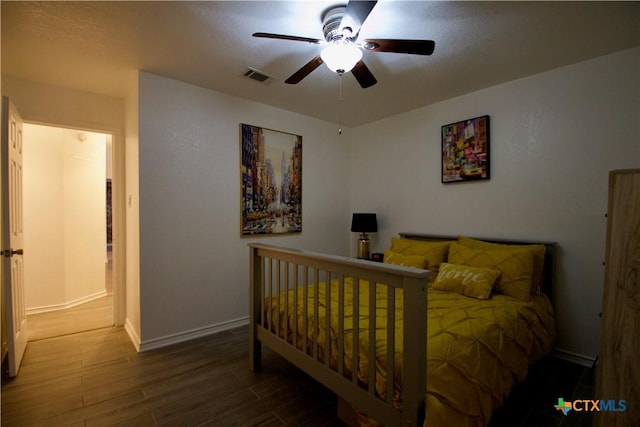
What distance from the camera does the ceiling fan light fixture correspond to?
1659mm

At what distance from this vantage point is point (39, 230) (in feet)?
11.1

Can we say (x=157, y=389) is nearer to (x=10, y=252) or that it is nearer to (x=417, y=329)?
(x=10, y=252)

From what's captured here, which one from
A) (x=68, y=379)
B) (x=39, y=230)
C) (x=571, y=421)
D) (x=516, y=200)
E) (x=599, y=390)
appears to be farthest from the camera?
(x=39, y=230)

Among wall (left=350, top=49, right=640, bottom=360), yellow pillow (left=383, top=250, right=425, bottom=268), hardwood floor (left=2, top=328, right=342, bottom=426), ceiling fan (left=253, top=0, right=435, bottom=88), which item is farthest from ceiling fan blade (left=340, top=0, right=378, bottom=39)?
hardwood floor (left=2, top=328, right=342, bottom=426)

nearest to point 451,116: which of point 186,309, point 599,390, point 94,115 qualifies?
point 599,390

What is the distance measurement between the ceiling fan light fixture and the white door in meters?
2.29

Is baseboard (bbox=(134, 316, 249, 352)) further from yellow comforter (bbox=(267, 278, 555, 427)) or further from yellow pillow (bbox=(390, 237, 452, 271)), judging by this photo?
yellow pillow (bbox=(390, 237, 452, 271))

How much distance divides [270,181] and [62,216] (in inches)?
105

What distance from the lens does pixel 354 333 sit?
145 centimetres

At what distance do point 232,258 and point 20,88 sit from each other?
239cm

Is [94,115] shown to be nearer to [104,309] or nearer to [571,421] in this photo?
[104,309]

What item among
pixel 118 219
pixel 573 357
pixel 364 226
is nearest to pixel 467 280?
pixel 573 357

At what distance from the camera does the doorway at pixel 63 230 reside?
329 cm

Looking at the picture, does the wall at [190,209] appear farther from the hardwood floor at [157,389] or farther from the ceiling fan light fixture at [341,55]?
the ceiling fan light fixture at [341,55]
